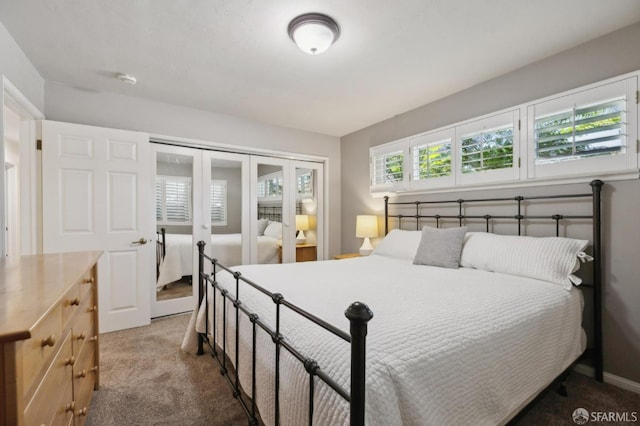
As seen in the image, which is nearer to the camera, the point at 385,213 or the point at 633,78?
the point at 633,78

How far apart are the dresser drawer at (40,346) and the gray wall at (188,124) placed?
2.64m

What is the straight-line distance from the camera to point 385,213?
3.66 metres

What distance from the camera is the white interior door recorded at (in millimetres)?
2564

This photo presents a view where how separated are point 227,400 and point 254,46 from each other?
2426mm

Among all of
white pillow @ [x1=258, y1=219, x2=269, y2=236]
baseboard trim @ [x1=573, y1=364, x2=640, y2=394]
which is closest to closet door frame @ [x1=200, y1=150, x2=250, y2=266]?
white pillow @ [x1=258, y1=219, x2=269, y2=236]

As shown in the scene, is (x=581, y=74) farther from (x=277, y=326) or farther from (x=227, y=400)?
(x=227, y=400)

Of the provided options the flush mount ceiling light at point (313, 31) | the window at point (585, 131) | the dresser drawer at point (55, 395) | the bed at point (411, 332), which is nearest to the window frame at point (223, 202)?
the bed at point (411, 332)

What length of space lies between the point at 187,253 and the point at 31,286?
2517 mm

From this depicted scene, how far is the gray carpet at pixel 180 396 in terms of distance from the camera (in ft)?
5.32

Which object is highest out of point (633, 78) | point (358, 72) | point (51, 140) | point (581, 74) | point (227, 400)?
point (358, 72)

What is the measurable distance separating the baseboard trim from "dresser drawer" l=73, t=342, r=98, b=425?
315cm

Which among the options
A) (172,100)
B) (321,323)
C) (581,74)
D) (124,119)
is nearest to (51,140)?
(124,119)

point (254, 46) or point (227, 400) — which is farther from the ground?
point (254, 46)

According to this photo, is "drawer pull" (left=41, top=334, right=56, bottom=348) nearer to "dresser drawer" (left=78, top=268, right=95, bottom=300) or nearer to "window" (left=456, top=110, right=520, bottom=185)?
"dresser drawer" (left=78, top=268, right=95, bottom=300)
